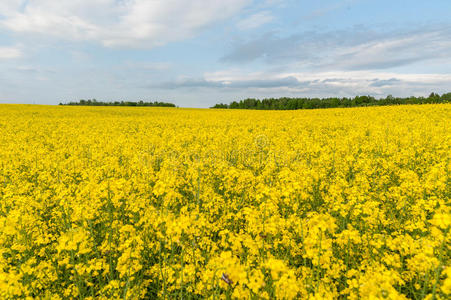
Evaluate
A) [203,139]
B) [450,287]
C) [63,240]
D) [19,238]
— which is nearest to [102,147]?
[203,139]

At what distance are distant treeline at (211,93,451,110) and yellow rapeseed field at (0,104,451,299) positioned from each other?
130ft

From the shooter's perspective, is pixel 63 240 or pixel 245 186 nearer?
pixel 63 240

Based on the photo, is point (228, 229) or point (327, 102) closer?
point (228, 229)

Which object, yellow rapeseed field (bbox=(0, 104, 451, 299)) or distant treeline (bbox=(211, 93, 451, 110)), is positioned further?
distant treeline (bbox=(211, 93, 451, 110))

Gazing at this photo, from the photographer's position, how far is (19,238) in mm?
3334

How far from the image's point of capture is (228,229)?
14.8ft

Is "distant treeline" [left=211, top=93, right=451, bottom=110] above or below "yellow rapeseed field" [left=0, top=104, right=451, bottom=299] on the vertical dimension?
above

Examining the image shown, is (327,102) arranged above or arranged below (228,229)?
above

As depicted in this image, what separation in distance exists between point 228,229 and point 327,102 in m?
71.1

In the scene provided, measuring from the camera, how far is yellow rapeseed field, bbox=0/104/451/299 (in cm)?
257

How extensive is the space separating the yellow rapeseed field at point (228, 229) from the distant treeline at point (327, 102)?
39763 mm

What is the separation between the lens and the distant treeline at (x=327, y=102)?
131 ft

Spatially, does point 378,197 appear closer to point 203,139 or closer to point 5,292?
point 5,292

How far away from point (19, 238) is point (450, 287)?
500cm
